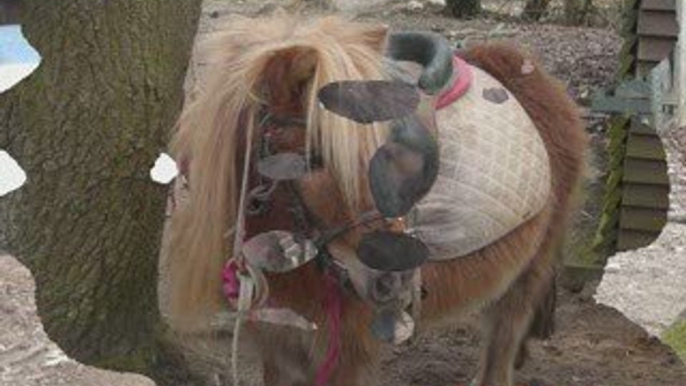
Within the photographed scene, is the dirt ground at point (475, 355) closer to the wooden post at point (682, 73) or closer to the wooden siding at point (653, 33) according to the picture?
the wooden post at point (682, 73)

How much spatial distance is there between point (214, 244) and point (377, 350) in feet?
1.70

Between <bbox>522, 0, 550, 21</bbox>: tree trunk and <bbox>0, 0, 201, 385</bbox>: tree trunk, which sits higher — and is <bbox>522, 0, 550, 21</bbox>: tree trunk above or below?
below

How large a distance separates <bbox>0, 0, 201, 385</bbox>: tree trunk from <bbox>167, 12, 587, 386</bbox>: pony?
589 mm

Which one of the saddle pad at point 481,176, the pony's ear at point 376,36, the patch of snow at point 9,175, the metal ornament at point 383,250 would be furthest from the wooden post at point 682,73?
the patch of snow at point 9,175

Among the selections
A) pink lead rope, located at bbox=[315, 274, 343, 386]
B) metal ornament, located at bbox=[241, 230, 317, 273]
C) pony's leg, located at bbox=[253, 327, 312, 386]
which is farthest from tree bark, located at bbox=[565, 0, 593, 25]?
metal ornament, located at bbox=[241, 230, 317, 273]

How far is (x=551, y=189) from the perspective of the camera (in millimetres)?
3711

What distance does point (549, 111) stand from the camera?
380 cm

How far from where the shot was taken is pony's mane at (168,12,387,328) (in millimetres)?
2738

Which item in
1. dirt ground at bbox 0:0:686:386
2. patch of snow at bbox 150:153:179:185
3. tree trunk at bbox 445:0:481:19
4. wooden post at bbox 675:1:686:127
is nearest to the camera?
patch of snow at bbox 150:153:179:185

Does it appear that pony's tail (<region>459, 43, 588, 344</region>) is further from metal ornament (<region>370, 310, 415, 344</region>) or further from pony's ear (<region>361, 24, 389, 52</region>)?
metal ornament (<region>370, 310, 415, 344</region>)

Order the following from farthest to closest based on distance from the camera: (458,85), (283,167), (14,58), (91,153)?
(91,153) < (14,58) < (458,85) < (283,167)

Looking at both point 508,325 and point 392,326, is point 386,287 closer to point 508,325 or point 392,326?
point 392,326

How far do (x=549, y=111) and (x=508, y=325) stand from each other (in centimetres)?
73

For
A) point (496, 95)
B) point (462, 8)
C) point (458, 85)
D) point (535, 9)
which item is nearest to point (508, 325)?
point (496, 95)
